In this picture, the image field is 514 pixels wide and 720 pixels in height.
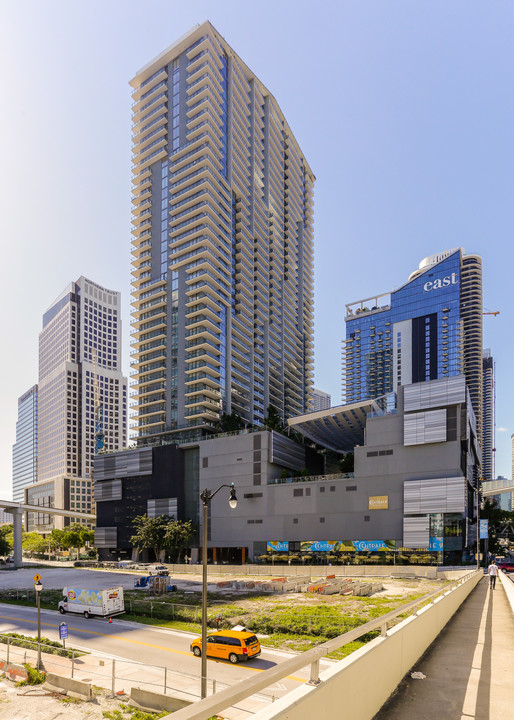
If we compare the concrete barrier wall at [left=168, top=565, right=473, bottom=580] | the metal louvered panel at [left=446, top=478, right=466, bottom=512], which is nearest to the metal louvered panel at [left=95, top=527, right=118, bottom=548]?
the concrete barrier wall at [left=168, top=565, right=473, bottom=580]

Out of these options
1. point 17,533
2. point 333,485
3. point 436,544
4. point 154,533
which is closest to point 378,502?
point 333,485

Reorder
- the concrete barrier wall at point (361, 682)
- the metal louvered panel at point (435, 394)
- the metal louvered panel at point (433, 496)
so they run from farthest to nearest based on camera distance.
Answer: the metal louvered panel at point (435, 394) → the metal louvered panel at point (433, 496) → the concrete barrier wall at point (361, 682)

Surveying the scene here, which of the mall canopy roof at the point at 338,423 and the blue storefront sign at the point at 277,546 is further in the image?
the mall canopy roof at the point at 338,423

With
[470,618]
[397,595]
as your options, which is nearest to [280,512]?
[397,595]

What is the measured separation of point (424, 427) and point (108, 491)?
72616mm

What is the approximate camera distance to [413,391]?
3278 inches

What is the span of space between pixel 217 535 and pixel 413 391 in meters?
45.9

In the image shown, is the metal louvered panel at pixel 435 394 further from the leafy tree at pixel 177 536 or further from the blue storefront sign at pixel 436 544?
the leafy tree at pixel 177 536

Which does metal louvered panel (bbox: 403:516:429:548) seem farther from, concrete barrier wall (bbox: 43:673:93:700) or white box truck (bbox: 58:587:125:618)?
concrete barrier wall (bbox: 43:673:93:700)

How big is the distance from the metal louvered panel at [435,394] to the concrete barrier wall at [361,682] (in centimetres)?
7420

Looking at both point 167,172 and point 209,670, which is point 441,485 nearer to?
point 209,670

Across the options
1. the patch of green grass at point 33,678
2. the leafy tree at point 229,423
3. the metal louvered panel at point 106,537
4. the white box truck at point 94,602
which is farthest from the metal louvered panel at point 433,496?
the metal louvered panel at point 106,537

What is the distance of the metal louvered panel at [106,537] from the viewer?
372 ft

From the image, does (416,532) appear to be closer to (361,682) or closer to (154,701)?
(154,701)
